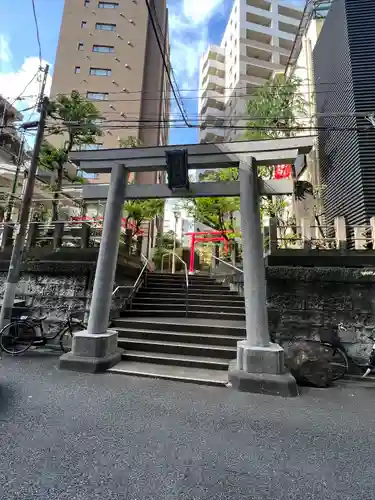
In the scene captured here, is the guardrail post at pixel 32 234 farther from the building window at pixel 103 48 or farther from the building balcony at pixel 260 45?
the building balcony at pixel 260 45

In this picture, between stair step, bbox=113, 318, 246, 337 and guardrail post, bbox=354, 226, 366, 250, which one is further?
guardrail post, bbox=354, 226, 366, 250

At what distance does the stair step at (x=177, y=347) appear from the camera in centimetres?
528

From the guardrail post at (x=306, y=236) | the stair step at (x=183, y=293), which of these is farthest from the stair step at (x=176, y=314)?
the guardrail post at (x=306, y=236)

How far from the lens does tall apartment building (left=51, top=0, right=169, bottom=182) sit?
2275 centimetres

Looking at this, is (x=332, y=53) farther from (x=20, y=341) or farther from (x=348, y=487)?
(x=20, y=341)

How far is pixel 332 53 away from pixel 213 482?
1520 centimetres

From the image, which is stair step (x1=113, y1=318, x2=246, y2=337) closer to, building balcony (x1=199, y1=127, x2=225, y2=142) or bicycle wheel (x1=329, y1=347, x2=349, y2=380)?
bicycle wheel (x1=329, y1=347, x2=349, y2=380)

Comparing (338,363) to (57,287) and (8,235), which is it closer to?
(57,287)

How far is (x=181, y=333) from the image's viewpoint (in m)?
5.97

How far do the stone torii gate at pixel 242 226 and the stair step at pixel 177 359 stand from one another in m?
0.30

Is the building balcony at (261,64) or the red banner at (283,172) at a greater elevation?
the building balcony at (261,64)

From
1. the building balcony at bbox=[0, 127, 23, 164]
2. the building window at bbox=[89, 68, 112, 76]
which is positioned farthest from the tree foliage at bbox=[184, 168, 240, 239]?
the building window at bbox=[89, 68, 112, 76]

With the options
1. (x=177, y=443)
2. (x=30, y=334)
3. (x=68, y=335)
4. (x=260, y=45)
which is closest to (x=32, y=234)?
(x=30, y=334)

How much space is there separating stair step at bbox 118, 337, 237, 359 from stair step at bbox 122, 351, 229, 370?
102mm
